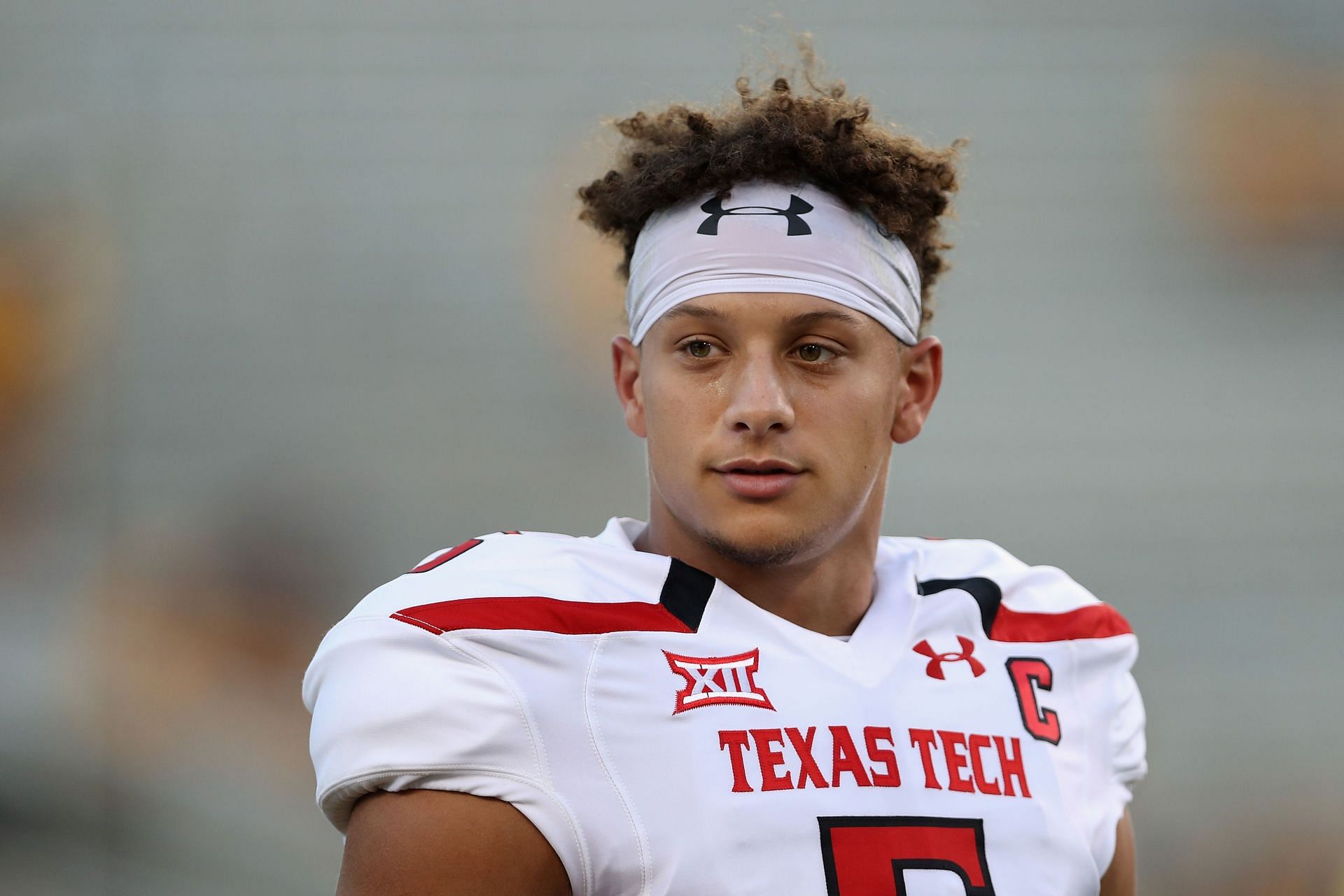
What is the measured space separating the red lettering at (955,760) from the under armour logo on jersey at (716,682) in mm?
255

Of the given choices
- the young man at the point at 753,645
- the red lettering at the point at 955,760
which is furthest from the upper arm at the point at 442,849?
the red lettering at the point at 955,760

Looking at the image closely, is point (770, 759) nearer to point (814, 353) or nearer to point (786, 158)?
point (814, 353)

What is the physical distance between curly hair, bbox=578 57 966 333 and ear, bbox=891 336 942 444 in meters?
0.15

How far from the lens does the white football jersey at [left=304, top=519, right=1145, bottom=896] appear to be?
5.31 ft

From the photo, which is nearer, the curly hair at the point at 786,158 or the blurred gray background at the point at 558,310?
the curly hair at the point at 786,158

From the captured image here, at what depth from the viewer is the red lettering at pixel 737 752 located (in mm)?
1703

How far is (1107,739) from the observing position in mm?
2158

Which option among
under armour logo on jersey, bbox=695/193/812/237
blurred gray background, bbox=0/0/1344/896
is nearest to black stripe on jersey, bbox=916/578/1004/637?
under armour logo on jersey, bbox=695/193/812/237

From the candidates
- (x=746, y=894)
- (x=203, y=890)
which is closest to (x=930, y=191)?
(x=746, y=894)

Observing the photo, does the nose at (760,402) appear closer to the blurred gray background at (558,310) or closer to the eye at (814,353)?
the eye at (814,353)

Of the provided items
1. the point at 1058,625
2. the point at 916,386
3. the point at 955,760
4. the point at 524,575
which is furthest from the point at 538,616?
the point at 1058,625

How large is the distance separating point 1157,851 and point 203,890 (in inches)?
124

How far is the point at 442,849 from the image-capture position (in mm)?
1567

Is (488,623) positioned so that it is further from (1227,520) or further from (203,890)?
(1227,520)
